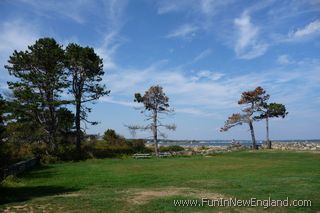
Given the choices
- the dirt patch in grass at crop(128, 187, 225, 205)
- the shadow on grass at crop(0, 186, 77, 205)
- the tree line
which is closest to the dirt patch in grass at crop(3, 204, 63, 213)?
the shadow on grass at crop(0, 186, 77, 205)

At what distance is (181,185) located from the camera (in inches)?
641

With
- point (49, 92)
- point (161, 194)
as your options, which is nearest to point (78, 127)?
point (49, 92)

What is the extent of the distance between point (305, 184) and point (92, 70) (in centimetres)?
3345

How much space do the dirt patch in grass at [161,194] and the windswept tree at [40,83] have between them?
27851 mm

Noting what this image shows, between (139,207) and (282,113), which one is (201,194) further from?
(282,113)

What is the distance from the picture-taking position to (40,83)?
40750mm

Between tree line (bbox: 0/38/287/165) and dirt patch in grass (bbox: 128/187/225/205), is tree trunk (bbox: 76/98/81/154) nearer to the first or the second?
tree line (bbox: 0/38/287/165)

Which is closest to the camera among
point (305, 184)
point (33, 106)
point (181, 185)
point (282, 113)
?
point (305, 184)

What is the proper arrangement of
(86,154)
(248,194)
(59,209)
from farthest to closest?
(86,154) < (248,194) < (59,209)

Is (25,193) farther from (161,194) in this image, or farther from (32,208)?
(161,194)

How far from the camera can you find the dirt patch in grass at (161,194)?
1255 cm

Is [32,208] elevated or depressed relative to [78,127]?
depressed

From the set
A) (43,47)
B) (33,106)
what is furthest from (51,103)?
(43,47)

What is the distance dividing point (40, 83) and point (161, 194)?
3048 cm
